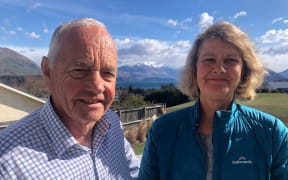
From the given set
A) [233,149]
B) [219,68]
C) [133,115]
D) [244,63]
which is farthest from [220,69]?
[133,115]

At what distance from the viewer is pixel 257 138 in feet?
8.18

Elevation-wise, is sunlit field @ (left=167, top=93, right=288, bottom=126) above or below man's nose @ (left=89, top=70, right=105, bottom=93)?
below

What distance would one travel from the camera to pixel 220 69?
8.38 ft

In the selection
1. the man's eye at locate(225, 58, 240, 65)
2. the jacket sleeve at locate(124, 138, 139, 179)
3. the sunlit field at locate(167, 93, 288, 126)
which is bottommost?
the sunlit field at locate(167, 93, 288, 126)

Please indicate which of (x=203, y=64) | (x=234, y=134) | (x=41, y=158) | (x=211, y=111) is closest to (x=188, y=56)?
(x=203, y=64)

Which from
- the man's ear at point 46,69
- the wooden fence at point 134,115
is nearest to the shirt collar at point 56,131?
the man's ear at point 46,69

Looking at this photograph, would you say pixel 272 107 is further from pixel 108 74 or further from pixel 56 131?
pixel 56 131

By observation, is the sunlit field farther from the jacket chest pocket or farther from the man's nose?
the man's nose

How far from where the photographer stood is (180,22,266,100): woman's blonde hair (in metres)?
2.64

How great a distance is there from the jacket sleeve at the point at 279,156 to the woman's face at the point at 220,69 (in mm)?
427

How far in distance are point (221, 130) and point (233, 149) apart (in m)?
0.15

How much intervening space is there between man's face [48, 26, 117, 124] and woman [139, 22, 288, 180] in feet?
2.24

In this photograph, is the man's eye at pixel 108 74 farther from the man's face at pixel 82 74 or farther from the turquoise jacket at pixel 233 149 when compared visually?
the turquoise jacket at pixel 233 149

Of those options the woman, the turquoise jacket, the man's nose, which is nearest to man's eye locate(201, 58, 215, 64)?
the woman
